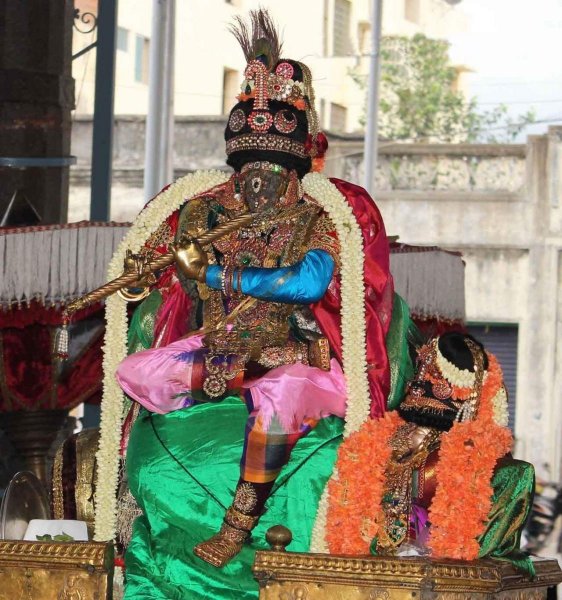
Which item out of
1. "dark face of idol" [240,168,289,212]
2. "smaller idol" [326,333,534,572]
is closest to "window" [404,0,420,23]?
"dark face of idol" [240,168,289,212]

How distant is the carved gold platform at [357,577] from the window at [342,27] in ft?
81.0

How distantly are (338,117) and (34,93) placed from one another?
2090cm

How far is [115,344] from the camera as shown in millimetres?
5410

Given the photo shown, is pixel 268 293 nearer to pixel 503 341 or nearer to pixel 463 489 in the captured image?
pixel 463 489

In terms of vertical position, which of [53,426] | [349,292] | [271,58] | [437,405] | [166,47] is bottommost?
[53,426]

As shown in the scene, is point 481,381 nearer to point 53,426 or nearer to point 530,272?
point 53,426

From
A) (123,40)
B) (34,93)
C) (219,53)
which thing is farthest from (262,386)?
(123,40)

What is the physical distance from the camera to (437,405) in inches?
194

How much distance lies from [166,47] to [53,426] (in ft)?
19.1

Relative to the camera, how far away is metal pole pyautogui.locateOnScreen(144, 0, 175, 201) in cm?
1239

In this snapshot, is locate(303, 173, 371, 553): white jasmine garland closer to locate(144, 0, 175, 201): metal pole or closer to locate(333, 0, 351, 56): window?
locate(144, 0, 175, 201): metal pole

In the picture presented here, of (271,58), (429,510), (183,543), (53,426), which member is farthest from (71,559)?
(53,426)

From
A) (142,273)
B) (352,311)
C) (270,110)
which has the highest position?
(270,110)

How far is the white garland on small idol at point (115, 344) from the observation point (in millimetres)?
5254
